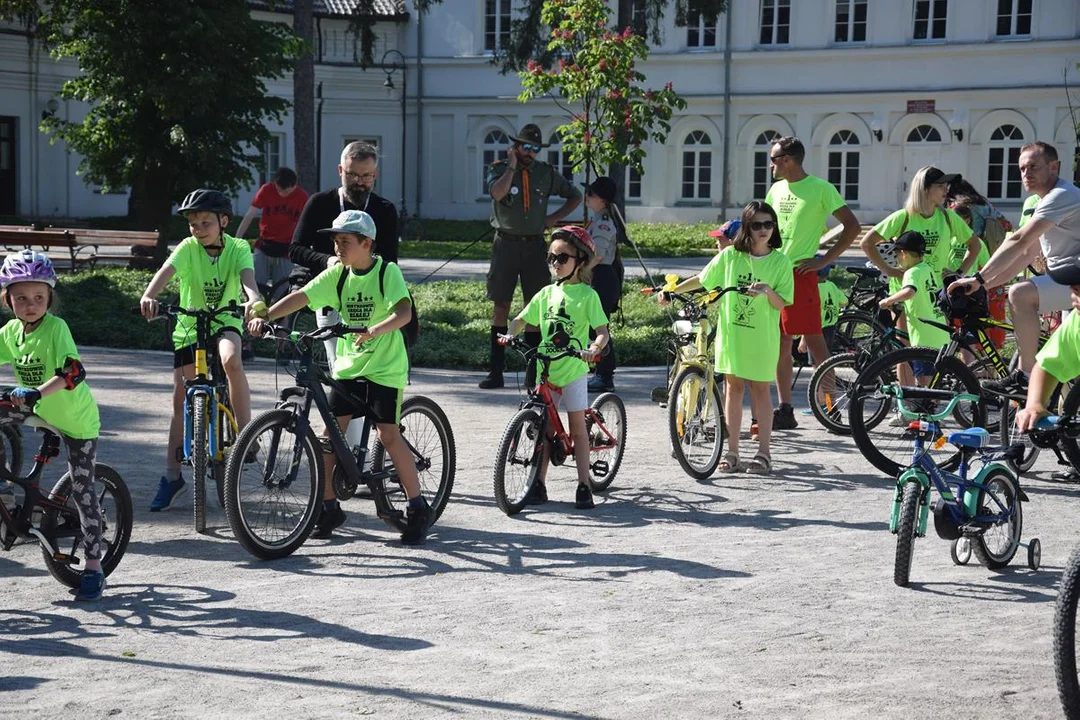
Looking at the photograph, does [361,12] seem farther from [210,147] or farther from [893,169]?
[893,169]

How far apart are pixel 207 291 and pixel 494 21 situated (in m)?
40.4

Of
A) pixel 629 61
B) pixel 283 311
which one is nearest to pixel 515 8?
pixel 629 61

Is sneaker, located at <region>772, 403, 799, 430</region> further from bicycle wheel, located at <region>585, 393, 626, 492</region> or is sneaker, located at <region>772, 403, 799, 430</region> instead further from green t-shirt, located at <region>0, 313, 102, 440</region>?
green t-shirt, located at <region>0, 313, 102, 440</region>

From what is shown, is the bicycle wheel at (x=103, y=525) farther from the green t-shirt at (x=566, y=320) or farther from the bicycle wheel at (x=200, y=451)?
the green t-shirt at (x=566, y=320)

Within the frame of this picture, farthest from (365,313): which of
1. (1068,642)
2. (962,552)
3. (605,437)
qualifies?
(1068,642)

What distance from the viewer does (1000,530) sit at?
7270 millimetres

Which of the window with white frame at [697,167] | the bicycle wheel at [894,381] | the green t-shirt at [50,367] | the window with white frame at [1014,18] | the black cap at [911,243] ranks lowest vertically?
the bicycle wheel at [894,381]

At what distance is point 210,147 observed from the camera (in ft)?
97.0

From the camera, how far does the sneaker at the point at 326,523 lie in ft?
25.4

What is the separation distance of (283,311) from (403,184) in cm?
4108

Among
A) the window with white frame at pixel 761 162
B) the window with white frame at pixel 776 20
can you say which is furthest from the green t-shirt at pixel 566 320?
the window with white frame at pixel 776 20

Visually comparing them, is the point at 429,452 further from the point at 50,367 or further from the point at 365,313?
the point at 50,367

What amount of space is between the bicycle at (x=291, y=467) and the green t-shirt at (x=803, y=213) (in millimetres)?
4155

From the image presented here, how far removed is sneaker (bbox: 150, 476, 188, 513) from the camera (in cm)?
835
